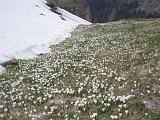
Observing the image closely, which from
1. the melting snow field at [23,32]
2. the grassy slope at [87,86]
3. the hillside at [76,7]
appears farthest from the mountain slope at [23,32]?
the hillside at [76,7]

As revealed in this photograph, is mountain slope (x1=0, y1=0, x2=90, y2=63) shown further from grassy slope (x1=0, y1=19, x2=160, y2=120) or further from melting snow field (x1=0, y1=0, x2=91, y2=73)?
grassy slope (x1=0, y1=19, x2=160, y2=120)

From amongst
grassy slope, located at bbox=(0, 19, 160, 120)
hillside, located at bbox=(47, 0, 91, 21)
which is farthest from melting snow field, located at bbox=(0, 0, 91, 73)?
hillside, located at bbox=(47, 0, 91, 21)

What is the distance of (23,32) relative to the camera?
1976 inches

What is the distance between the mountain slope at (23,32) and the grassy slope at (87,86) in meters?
6.67

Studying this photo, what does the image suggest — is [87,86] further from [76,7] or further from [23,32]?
[76,7]

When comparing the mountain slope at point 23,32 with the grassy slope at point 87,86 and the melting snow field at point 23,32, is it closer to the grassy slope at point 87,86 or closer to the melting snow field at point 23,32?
the melting snow field at point 23,32

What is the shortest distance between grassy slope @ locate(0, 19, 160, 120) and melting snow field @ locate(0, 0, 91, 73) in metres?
5.41

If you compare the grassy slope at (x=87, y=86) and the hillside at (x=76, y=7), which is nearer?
the grassy slope at (x=87, y=86)

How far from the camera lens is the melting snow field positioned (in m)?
37.3

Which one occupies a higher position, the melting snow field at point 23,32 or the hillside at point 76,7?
the melting snow field at point 23,32

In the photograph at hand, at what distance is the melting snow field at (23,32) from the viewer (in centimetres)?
3728

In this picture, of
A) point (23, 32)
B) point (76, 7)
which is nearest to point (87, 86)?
point (23, 32)

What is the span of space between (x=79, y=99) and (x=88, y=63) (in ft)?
30.5

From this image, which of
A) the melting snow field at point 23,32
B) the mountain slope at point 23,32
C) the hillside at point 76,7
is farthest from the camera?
the hillside at point 76,7
